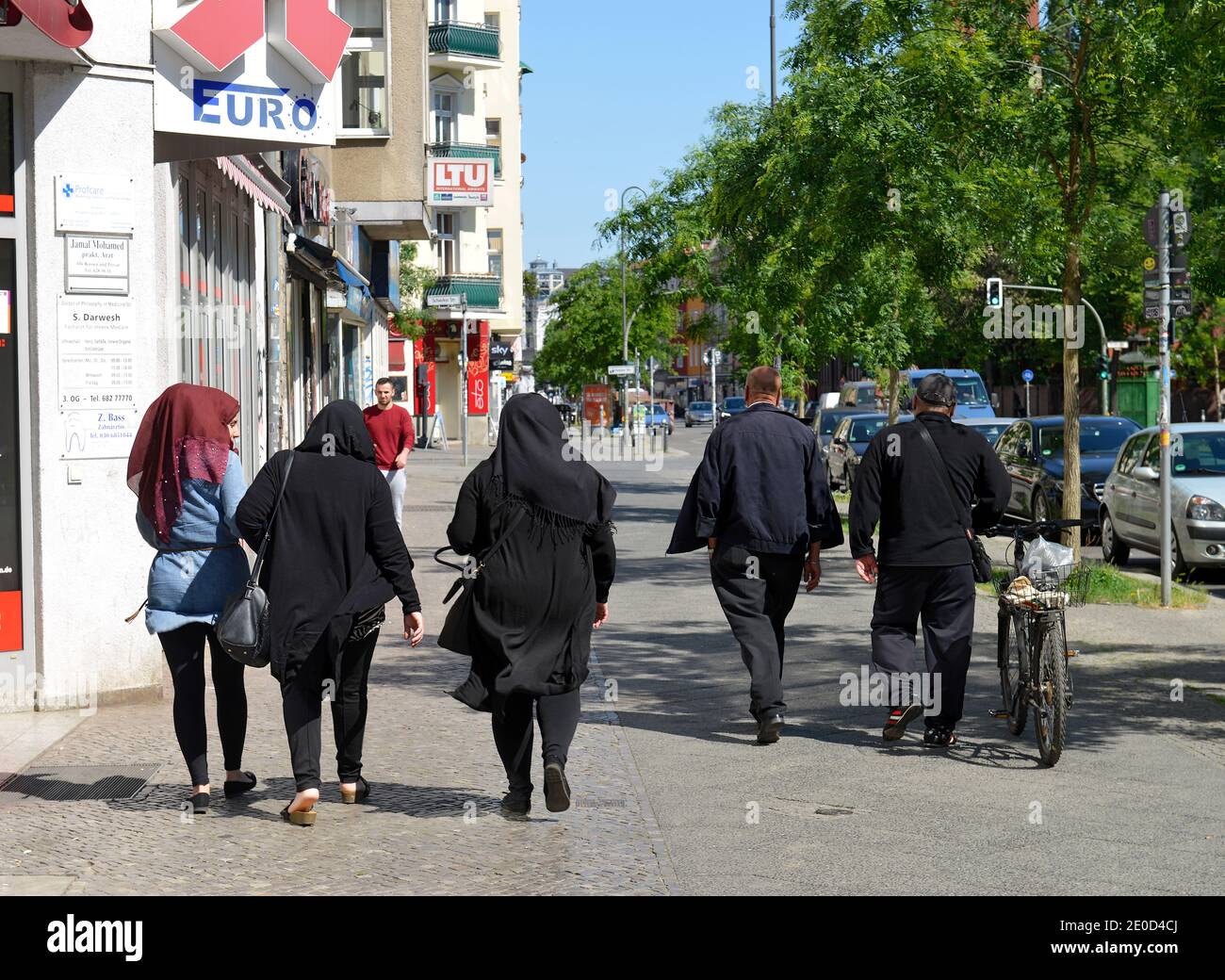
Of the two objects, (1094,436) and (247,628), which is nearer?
(247,628)

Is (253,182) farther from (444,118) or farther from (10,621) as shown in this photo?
(444,118)

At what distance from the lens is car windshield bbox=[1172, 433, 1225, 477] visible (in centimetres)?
1758

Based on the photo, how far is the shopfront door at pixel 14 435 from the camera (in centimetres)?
950

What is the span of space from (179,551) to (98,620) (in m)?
2.73

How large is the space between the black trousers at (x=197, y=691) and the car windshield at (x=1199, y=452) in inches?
494

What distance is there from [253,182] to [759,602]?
8.59 meters

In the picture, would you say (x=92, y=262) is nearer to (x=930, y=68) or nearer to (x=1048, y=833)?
(x=1048, y=833)

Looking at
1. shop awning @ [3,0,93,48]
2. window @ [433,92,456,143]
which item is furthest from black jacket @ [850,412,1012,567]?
window @ [433,92,456,143]

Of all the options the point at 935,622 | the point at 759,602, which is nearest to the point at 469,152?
the point at 759,602

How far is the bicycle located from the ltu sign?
5300mm

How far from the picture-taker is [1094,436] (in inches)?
890

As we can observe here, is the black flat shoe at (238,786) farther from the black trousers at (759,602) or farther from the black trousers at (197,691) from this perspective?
A: the black trousers at (759,602)

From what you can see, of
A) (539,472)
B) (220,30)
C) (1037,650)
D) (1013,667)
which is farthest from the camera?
(220,30)
